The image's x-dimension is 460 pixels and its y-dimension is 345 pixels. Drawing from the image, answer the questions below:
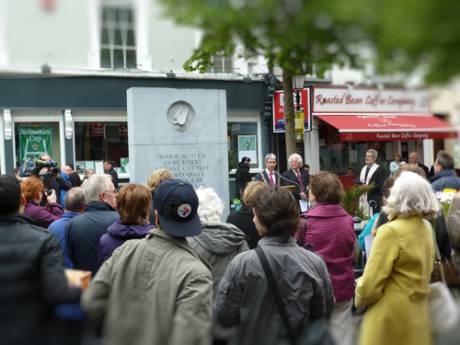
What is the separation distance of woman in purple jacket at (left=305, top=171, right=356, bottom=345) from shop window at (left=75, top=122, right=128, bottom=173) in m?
12.8

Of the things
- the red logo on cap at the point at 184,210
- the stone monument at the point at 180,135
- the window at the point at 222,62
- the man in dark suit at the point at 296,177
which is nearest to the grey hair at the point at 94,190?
the window at the point at 222,62

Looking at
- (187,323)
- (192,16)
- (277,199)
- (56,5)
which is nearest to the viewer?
(192,16)

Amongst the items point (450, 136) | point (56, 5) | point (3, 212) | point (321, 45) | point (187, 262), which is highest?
point (56, 5)

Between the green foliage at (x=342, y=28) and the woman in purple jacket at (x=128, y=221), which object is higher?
the green foliage at (x=342, y=28)

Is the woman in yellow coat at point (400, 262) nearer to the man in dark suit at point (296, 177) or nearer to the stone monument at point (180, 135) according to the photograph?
the stone monument at point (180, 135)

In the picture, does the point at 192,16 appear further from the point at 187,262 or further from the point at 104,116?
the point at 104,116

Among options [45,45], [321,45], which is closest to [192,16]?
[321,45]

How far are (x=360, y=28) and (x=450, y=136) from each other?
269 millimetres

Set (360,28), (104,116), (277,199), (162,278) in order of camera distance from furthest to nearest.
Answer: (104,116) < (277,199) < (162,278) < (360,28)

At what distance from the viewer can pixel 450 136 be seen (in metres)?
1.14

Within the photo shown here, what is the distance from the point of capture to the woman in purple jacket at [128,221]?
154 inches

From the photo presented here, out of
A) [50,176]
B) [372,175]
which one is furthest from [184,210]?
[372,175]

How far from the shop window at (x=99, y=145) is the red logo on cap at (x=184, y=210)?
14.1 m

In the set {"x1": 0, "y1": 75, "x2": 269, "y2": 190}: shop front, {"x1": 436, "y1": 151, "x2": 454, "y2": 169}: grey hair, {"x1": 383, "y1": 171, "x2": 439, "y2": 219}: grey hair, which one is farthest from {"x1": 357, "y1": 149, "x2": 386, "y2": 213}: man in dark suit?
{"x1": 436, "y1": 151, "x2": 454, "y2": 169}: grey hair
